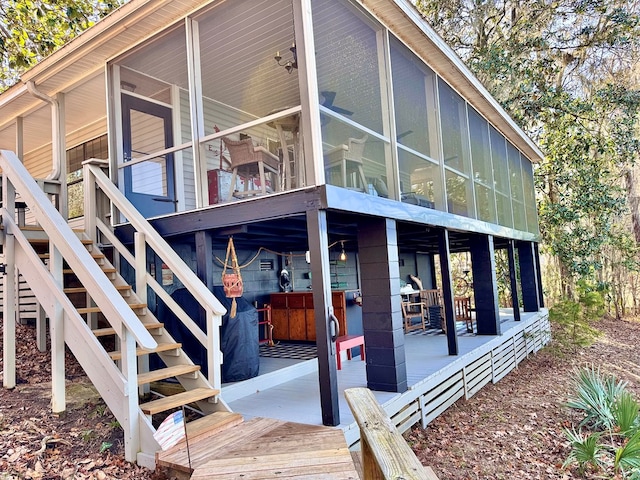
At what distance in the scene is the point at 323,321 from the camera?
12.1 ft

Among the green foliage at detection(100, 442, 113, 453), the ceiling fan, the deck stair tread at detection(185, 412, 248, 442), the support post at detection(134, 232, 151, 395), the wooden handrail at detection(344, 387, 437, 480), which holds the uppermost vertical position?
the ceiling fan

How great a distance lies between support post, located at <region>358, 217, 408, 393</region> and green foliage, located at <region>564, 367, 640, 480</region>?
1.75 meters

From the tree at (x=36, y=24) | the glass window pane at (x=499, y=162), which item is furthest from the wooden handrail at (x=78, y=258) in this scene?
the glass window pane at (x=499, y=162)

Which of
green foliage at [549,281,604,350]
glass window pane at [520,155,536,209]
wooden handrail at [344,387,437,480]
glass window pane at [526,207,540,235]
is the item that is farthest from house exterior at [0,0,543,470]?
green foliage at [549,281,604,350]

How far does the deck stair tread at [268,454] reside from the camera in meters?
2.62

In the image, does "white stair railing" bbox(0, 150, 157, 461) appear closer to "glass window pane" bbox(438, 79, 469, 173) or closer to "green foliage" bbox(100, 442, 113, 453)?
"green foliage" bbox(100, 442, 113, 453)

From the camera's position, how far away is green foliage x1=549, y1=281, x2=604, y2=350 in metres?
10.8

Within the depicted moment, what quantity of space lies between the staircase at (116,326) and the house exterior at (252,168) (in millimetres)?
20

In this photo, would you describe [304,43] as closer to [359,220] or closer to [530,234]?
[359,220]

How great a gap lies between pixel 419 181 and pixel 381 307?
1.97m

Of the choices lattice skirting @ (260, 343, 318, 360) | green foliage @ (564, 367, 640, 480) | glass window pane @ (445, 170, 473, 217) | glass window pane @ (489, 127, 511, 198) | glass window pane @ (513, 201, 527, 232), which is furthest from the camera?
glass window pane @ (513, 201, 527, 232)

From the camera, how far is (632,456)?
390 cm

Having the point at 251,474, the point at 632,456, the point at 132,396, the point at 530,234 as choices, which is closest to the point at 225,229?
the point at 132,396

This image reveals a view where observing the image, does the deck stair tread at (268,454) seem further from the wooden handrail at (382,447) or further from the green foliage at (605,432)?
the green foliage at (605,432)
